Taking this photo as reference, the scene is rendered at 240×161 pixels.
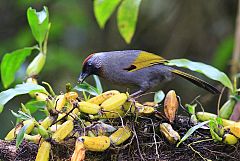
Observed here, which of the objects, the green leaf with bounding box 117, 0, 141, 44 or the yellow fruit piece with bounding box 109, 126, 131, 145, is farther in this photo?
the green leaf with bounding box 117, 0, 141, 44

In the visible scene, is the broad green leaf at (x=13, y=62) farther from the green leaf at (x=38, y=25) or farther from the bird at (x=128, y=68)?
the bird at (x=128, y=68)

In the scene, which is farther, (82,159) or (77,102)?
(77,102)

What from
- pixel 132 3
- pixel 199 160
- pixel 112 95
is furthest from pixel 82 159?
pixel 132 3

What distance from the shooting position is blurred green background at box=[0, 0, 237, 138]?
4863 mm

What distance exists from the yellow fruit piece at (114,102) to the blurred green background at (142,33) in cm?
289

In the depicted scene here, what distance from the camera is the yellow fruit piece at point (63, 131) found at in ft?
5.82

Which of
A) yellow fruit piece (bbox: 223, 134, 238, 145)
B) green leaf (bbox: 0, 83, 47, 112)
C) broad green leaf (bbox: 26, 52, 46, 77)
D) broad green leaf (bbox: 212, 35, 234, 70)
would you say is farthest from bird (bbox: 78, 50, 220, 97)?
broad green leaf (bbox: 212, 35, 234, 70)

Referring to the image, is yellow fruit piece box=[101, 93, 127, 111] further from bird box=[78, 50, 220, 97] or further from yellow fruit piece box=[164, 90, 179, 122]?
bird box=[78, 50, 220, 97]

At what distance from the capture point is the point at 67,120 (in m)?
1.86

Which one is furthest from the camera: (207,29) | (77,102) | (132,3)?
(207,29)

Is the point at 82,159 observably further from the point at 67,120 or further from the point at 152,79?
the point at 152,79

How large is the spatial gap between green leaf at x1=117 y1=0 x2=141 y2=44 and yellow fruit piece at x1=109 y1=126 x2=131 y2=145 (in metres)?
1.08

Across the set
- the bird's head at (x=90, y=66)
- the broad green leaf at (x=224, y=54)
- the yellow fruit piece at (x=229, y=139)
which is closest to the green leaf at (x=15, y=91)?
the bird's head at (x=90, y=66)

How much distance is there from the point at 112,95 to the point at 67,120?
0.59 feet
